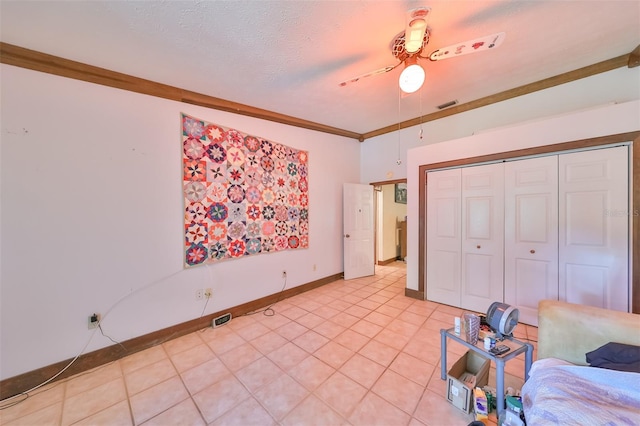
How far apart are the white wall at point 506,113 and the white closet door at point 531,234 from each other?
2.40ft

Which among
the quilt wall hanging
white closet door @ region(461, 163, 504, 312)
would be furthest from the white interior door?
white closet door @ region(461, 163, 504, 312)

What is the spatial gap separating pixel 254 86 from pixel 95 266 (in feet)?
7.62

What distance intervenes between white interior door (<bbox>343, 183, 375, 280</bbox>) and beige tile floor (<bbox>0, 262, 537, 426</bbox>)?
Answer: 161cm

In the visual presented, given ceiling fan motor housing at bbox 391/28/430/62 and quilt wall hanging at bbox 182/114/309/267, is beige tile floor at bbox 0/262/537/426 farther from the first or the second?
ceiling fan motor housing at bbox 391/28/430/62

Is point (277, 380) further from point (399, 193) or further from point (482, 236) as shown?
point (399, 193)

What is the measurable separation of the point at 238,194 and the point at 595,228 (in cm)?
371

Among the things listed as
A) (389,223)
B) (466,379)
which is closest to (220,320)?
(466,379)

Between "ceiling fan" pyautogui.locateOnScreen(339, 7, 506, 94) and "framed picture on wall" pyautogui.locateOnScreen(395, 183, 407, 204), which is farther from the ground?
"ceiling fan" pyautogui.locateOnScreen(339, 7, 506, 94)

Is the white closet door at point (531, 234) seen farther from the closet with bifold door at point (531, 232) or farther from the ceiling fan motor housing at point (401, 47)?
the ceiling fan motor housing at point (401, 47)

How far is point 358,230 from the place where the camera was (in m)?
4.33

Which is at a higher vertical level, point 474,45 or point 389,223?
point 474,45

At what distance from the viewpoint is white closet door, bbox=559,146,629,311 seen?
2035 mm

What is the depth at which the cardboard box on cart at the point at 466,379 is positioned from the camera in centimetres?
144

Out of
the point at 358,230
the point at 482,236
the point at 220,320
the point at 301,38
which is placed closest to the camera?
the point at 301,38
